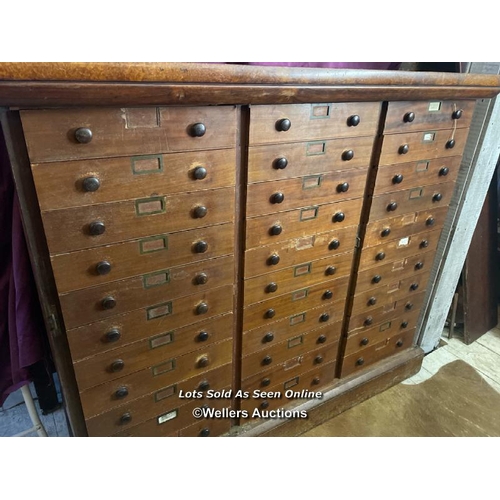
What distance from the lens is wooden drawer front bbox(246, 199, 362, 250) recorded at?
57.0 inches

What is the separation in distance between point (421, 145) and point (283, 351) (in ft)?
3.86

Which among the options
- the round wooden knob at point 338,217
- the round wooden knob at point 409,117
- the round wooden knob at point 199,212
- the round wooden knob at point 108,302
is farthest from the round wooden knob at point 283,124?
the round wooden knob at point 108,302

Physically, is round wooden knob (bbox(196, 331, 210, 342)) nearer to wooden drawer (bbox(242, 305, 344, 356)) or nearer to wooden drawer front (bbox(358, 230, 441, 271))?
wooden drawer (bbox(242, 305, 344, 356))

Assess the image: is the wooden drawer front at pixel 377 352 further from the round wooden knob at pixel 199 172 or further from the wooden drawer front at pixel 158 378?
the round wooden knob at pixel 199 172

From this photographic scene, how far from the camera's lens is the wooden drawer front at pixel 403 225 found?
1.82 meters

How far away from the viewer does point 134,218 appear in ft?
3.77

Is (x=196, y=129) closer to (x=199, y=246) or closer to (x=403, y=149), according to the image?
Answer: (x=199, y=246)

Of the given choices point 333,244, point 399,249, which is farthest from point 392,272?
point 333,244

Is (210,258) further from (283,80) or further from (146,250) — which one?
(283,80)

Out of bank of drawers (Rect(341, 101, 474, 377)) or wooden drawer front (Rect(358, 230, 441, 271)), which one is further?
wooden drawer front (Rect(358, 230, 441, 271))

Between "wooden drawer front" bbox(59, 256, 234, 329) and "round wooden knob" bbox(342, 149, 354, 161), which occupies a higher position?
"round wooden knob" bbox(342, 149, 354, 161)

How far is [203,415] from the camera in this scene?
5.41 feet

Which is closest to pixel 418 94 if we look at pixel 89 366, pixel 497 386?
pixel 89 366

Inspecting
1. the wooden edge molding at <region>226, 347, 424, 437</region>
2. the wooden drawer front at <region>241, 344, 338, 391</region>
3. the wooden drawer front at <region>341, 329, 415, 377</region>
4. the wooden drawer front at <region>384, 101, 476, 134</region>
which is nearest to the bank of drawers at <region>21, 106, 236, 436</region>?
the wooden drawer front at <region>241, 344, 338, 391</region>
